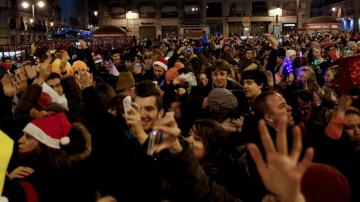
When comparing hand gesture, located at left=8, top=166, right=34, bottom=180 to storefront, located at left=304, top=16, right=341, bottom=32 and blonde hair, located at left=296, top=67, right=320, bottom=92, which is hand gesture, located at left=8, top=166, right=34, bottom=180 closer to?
blonde hair, located at left=296, top=67, right=320, bottom=92

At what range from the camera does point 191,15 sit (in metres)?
60.8

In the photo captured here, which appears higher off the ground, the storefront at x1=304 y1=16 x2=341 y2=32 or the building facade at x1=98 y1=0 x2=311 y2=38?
the building facade at x1=98 y1=0 x2=311 y2=38

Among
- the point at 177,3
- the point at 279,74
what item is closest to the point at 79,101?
the point at 279,74

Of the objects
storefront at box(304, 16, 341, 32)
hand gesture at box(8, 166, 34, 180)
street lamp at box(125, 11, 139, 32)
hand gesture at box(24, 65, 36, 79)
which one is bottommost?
hand gesture at box(8, 166, 34, 180)

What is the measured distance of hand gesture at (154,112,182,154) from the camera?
2.54 meters

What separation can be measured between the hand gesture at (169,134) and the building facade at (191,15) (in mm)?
57652

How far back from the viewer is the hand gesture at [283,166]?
2.01m

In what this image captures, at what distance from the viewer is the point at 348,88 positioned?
201 inches

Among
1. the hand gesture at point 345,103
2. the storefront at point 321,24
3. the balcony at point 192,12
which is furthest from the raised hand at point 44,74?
the balcony at point 192,12

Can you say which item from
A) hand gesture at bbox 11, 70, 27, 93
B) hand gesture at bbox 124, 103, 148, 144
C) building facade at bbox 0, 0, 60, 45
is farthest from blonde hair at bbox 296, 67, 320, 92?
building facade at bbox 0, 0, 60, 45

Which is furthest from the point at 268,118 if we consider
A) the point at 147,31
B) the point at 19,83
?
the point at 147,31

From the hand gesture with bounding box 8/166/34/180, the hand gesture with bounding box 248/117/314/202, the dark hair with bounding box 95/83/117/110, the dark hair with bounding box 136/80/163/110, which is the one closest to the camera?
the hand gesture with bounding box 248/117/314/202

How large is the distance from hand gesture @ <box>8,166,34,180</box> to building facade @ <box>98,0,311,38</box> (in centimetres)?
5675

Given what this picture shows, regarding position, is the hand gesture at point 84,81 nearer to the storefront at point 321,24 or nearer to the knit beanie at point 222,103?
the knit beanie at point 222,103
